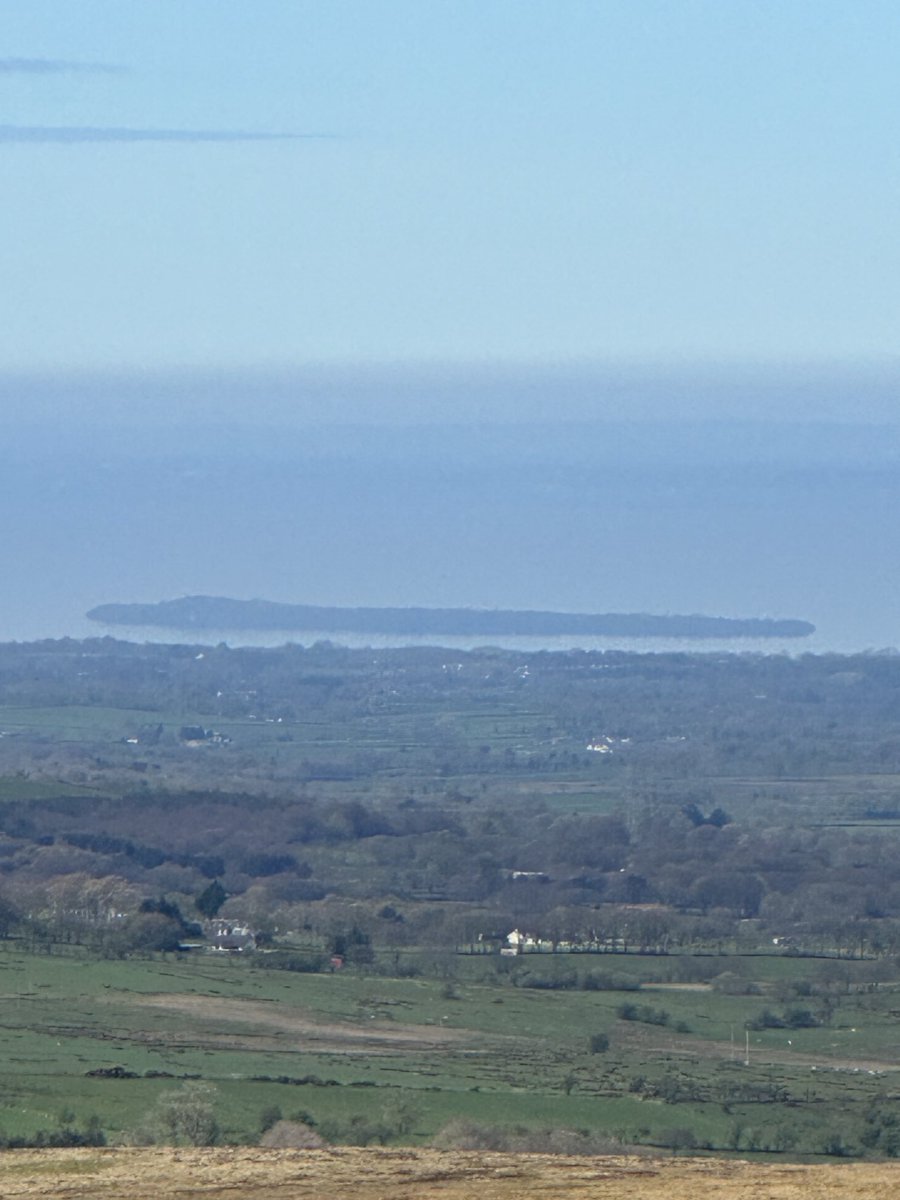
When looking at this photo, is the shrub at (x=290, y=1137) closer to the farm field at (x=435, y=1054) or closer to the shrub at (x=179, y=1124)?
the farm field at (x=435, y=1054)

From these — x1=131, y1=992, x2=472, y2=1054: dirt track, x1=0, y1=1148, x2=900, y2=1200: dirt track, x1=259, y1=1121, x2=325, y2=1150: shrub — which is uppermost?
x1=0, y1=1148, x2=900, y2=1200: dirt track

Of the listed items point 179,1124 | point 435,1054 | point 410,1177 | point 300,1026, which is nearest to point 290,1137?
point 179,1124

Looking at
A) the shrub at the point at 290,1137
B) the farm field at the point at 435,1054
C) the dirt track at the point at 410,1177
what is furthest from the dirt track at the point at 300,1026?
the dirt track at the point at 410,1177

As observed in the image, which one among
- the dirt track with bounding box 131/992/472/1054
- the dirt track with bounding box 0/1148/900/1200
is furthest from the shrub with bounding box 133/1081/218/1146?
the dirt track with bounding box 131/992/472/1054

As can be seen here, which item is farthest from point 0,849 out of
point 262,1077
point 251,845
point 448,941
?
point 262,1077

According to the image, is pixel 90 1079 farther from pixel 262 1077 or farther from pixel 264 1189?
pixel 264 1189

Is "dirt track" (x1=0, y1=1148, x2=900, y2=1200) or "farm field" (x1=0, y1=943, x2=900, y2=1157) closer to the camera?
"dirt track" (x1=0, y1=1148, x2=900, y2=1200)

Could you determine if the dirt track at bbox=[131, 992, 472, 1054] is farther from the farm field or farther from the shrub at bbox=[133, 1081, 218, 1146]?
the shrub at bbox=[133, 1081, 218, 1146]

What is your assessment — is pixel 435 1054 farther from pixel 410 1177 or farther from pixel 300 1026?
pixel 410 1177
